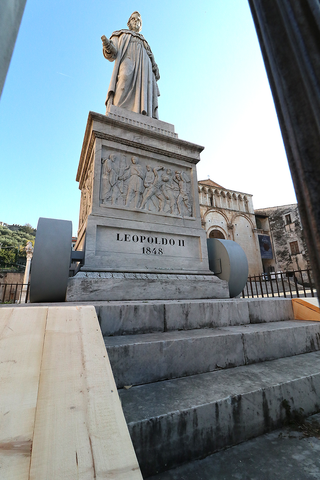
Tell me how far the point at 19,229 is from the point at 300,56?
85310mm

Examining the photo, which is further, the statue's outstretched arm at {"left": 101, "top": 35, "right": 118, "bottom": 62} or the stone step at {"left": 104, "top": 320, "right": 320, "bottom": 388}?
the statue's outstretched arm at {"left": 101, "top": 35, "right": 118, "bottom": 62}

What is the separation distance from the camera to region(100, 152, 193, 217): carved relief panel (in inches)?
175

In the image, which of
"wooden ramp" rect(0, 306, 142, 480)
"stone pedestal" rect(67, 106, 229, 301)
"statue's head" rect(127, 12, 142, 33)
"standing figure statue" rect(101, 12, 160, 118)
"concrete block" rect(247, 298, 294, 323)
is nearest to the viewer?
"wooden ramp" rect(0, 306, 142, 480)

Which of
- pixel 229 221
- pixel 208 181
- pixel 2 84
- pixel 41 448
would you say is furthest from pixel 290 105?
pixel 208 181

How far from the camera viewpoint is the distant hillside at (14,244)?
44.0 m

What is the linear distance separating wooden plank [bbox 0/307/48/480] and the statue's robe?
5661mm

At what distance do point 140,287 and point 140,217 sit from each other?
1.48 metres

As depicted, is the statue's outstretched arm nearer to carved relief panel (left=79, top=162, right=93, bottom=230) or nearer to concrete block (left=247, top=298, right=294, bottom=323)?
carved relief panel (left=79, top=162, right=93, bottom=230)

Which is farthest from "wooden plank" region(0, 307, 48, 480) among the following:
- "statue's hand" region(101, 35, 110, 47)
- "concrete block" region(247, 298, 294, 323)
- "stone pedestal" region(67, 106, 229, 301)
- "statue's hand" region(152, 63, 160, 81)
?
"statue's hand" region(152, 63, 160, 81)

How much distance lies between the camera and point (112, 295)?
3.45 metres

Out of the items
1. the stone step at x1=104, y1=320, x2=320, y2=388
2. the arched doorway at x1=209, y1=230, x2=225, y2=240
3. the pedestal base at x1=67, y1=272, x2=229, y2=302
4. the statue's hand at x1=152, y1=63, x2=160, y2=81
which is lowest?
the stone step at x1=104, y1=320, x2=320, y2=388

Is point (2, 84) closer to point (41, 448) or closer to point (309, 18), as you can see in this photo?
point (309, 18)

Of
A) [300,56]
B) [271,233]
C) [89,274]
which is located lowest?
[89,274]

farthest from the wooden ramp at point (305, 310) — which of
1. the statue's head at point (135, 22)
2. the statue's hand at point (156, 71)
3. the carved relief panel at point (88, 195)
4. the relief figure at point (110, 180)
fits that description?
the statue's head at point (135, 22)
